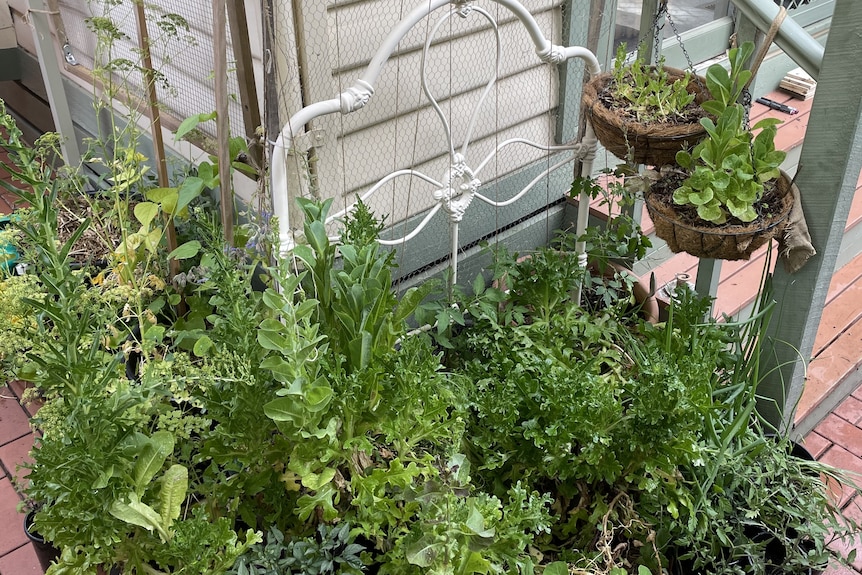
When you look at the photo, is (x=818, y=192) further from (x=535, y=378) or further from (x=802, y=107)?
(x=802, y=107)

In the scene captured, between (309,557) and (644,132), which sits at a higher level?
(644,132)

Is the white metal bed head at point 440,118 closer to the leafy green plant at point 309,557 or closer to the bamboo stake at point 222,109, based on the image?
the bamboo stake at point 222,109

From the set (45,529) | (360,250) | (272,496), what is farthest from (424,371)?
(45,529)

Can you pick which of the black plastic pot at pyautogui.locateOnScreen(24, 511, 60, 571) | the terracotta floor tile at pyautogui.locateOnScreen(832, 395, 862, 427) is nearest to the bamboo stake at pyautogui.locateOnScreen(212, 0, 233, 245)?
the black plastic pot at pyautogui.locateOnScreen(24, 511, 60, 571)

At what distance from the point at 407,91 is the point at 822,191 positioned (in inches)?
40.6

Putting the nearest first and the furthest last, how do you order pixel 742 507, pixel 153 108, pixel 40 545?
pixel 40 545
pixel 742 507
pixel 153 108

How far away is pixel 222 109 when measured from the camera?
1569 millimetres

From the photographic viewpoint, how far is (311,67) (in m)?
1.68

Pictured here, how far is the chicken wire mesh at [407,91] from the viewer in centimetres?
167

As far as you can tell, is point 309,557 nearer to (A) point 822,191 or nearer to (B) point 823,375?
(A) point 822,191

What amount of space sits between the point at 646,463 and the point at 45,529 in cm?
114

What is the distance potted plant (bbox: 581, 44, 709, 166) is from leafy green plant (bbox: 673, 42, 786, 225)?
0.08 m

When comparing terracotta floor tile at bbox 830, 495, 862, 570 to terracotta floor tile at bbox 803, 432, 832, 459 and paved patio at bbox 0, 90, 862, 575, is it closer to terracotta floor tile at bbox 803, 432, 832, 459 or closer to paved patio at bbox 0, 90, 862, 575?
paved patio at bbox 0, 90, 862, 575

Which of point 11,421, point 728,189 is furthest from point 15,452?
point 728,189
